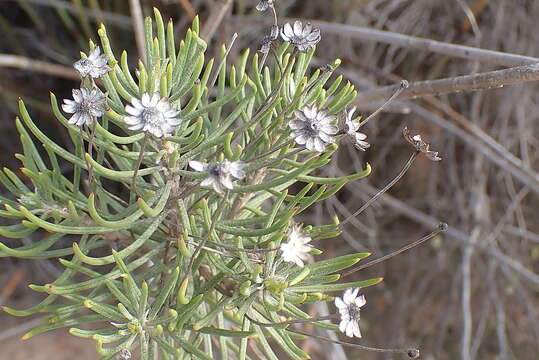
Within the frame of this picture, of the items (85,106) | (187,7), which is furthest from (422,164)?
(85,106)

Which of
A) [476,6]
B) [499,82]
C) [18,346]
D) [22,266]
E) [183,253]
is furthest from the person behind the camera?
[22,266]

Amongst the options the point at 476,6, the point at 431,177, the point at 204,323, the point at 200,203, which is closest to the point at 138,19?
the point at 200,203

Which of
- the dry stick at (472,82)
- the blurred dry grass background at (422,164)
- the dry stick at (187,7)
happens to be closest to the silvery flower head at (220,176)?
the dry stick at (472,82)

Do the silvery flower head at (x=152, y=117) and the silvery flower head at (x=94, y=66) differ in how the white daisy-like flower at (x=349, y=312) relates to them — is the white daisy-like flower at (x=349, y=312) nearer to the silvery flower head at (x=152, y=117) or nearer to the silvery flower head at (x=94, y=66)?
the silvery flower head at (x=152, y=117)

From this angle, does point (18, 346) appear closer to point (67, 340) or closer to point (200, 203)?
point (67, 340)

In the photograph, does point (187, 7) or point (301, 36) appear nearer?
point (301, 36)

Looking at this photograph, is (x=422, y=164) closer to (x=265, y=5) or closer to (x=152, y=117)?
(x=265, y=5)

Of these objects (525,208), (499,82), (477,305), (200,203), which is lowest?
(200,203)

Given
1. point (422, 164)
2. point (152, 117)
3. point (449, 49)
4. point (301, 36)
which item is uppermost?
point (422, 164)
